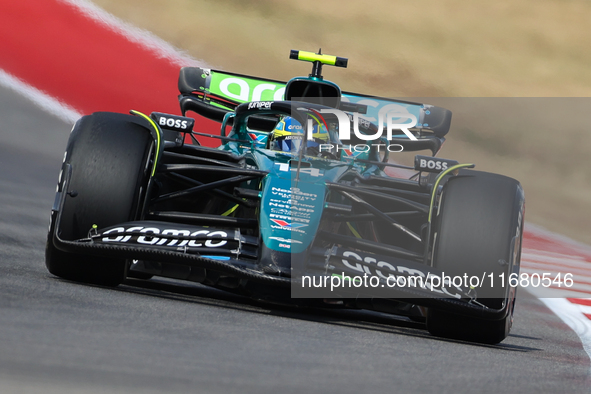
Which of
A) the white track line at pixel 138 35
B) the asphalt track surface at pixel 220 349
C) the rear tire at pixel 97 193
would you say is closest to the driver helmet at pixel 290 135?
the asphalt track surface at pixel 220 349

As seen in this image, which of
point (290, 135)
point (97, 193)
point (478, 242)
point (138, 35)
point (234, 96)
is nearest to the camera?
point (478, 242)

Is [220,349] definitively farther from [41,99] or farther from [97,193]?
[41,99]

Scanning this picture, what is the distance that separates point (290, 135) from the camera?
217 inches

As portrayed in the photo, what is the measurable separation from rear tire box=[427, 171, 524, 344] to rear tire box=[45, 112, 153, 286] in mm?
1753

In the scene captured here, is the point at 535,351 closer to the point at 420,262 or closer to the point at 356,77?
the point at 420,262

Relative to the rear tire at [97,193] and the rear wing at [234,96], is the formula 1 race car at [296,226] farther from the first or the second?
the rear wing at [234,96]

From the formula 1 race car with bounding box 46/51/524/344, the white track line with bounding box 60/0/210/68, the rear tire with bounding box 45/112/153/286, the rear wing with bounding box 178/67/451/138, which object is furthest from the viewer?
the white track line with bounding box 60/0/210/68

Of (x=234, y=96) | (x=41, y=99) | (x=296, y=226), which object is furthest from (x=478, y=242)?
(x=41, y=99)

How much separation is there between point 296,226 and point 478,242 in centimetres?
96

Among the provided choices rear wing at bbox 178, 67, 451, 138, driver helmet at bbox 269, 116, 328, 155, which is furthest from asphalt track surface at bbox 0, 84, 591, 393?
rear wing at bbox 178, 67, 451, 138

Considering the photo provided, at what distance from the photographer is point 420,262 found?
14.6 feet

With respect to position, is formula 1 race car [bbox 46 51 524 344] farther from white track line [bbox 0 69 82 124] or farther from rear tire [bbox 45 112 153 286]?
white track line [bbox 0 69 82 124]

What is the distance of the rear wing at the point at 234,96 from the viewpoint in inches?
295

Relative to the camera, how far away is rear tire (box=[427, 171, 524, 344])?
4043mm
